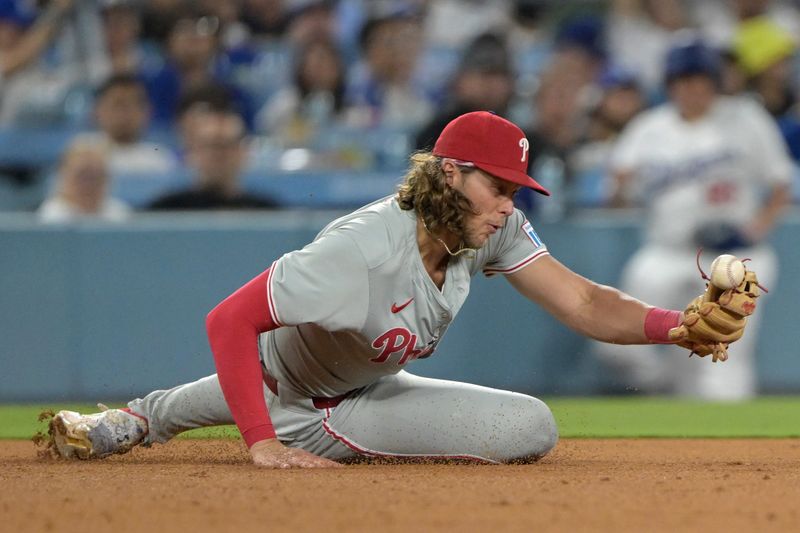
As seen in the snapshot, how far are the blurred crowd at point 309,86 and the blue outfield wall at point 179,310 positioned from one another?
0.88 ft

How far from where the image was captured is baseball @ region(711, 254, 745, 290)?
4406 mm

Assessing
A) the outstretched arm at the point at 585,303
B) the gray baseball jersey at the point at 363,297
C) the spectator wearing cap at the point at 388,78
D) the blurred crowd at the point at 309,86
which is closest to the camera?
the gray baseball jersey at the point at 363,297

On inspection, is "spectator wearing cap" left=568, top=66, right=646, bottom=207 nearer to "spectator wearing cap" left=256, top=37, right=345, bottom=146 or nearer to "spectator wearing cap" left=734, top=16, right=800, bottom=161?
"spectator wearing cap" left=734, top=16, right=800, bottom=161

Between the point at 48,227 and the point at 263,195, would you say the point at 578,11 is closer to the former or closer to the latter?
the point at 263,195

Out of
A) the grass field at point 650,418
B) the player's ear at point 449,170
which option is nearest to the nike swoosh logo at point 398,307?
the player's ear at point 449,170

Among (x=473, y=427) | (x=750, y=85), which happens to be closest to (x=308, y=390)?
(x=473, y=427)

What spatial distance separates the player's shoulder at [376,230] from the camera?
4.27 m

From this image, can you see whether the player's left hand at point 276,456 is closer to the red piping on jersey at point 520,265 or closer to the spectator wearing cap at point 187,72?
the red piping on jersey at point 520,265

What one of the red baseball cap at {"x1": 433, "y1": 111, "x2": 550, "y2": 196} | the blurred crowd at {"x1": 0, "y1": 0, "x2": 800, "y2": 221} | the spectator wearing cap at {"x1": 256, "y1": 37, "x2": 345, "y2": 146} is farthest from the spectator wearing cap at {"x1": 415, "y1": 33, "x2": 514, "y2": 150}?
the red baseball cap at {"x1": 433, "y1": 111, "x2": 550, "y2": 196}

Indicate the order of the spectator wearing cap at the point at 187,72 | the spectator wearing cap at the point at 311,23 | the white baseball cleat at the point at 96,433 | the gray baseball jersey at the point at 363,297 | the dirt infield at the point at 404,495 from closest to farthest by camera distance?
the dirt infield at the point at 404,495 → the gray baseball jersey at the point at 363,297 → the white baseball cleat at the point at 96,433 → the spectator wearing cap at the point at 187,72 → the spectator wearing cap at the point at 311,23

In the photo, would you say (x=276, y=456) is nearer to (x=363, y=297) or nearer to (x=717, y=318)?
(x=363, y=297)

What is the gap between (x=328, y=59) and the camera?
982 centimetres

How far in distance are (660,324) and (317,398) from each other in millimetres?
1264

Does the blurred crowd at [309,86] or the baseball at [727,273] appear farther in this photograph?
the blurred crowd at [309,86]
